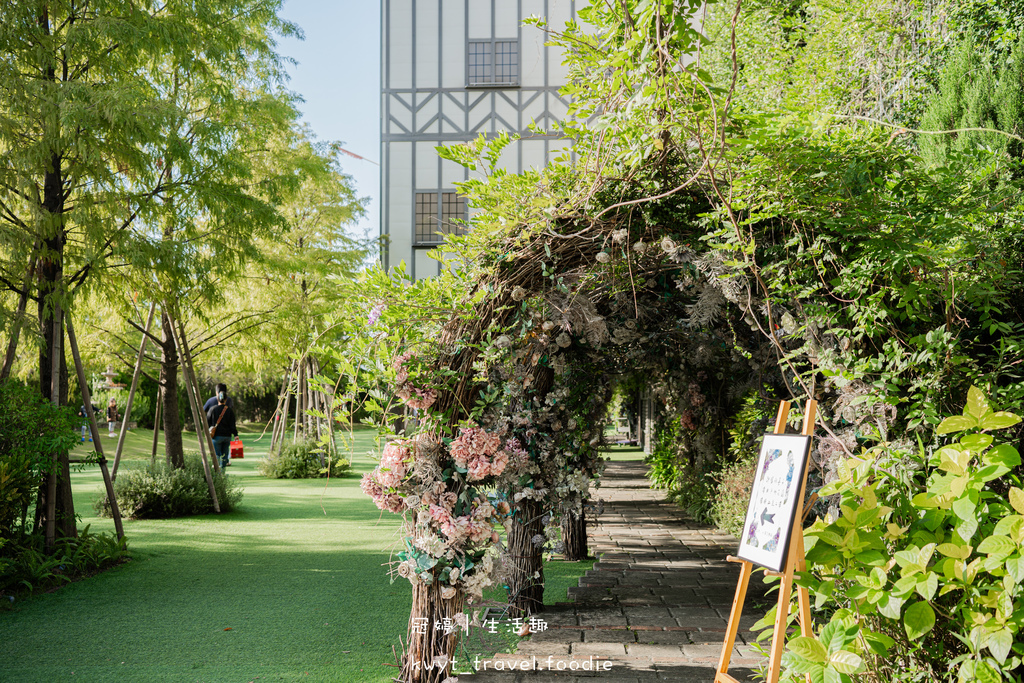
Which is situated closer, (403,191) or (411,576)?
(411,576)

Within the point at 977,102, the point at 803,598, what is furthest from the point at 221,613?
the point at 977,102

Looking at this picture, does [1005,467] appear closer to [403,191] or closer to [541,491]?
[541,491]

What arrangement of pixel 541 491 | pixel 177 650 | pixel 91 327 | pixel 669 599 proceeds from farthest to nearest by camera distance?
pixel 91 327, pixel 669 599, pixel 541 491, pixel 177 650

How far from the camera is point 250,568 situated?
6.45m

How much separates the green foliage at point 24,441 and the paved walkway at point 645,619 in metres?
3.90

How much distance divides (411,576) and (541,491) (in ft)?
5.01

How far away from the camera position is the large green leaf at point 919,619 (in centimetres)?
229

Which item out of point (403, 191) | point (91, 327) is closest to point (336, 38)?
point (403, 191)

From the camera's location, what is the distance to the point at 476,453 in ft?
11.2

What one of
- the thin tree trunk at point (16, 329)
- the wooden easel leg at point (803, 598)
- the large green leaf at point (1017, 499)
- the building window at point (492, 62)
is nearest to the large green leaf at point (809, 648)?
the wooden easel leg at point (803, 598)

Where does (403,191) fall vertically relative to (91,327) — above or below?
above

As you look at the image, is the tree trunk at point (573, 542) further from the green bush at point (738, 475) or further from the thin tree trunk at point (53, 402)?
the thin tree trunk at point (53, 402)

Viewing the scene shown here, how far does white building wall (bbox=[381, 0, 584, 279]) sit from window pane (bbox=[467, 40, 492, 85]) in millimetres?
125

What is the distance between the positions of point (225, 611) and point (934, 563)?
4.62m
